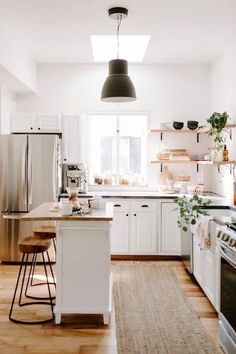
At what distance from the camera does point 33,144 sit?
535 cm

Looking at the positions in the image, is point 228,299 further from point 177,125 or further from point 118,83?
point 177,125

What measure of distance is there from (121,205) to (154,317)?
2.20m

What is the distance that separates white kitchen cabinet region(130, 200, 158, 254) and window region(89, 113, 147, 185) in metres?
0.73

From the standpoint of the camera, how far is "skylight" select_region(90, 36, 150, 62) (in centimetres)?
508

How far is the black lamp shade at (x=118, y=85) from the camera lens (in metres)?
3.71

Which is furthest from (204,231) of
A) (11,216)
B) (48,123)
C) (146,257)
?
(48,123)

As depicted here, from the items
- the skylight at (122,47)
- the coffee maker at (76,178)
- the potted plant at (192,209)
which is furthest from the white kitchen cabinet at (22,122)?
the potted plant at (192,209)

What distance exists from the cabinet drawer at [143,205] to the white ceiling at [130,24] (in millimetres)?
2044

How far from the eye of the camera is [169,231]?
5.70 m

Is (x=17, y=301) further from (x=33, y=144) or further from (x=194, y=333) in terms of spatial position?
(x=33, y=144)

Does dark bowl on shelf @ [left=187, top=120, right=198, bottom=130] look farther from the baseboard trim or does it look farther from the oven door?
the oven door

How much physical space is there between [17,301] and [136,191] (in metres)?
2.74

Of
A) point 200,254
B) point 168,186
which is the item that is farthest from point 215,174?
point 200,254

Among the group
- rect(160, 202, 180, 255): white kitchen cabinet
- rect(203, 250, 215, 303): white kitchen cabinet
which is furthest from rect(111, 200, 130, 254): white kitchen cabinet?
rect(203, 250, 215, 303): white kitchen cabinet
